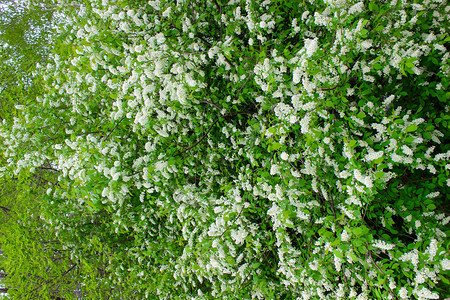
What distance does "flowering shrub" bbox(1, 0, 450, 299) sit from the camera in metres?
2.29

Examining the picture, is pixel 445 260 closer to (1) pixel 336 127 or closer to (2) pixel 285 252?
(1) pixel 336 127

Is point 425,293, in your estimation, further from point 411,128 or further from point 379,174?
point 411,128

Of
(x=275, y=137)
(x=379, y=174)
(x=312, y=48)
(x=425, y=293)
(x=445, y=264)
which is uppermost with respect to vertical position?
(x=312, y=48)

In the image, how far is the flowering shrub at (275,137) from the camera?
229cm

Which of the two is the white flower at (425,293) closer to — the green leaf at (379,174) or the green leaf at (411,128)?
the green leaf at (379,174)

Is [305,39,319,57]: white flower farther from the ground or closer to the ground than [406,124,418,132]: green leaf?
farther from the ground

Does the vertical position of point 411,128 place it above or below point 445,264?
above

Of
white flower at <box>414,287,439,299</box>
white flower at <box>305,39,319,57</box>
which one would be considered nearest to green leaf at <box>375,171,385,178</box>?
white flower at <box>414,287,439,299</box>

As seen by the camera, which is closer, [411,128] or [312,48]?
[411,128]

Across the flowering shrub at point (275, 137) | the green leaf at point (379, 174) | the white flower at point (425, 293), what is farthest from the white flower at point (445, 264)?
the green leaf at point (379, 174)

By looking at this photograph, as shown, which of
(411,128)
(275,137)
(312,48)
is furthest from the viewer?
(275,137)

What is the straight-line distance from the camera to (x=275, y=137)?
8.57 ft

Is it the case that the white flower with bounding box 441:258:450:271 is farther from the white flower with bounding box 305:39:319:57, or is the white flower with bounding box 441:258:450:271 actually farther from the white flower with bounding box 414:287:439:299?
the white flower with bounding box 305:39:319:57

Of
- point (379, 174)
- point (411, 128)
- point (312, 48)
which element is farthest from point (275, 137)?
point (411, 128)
